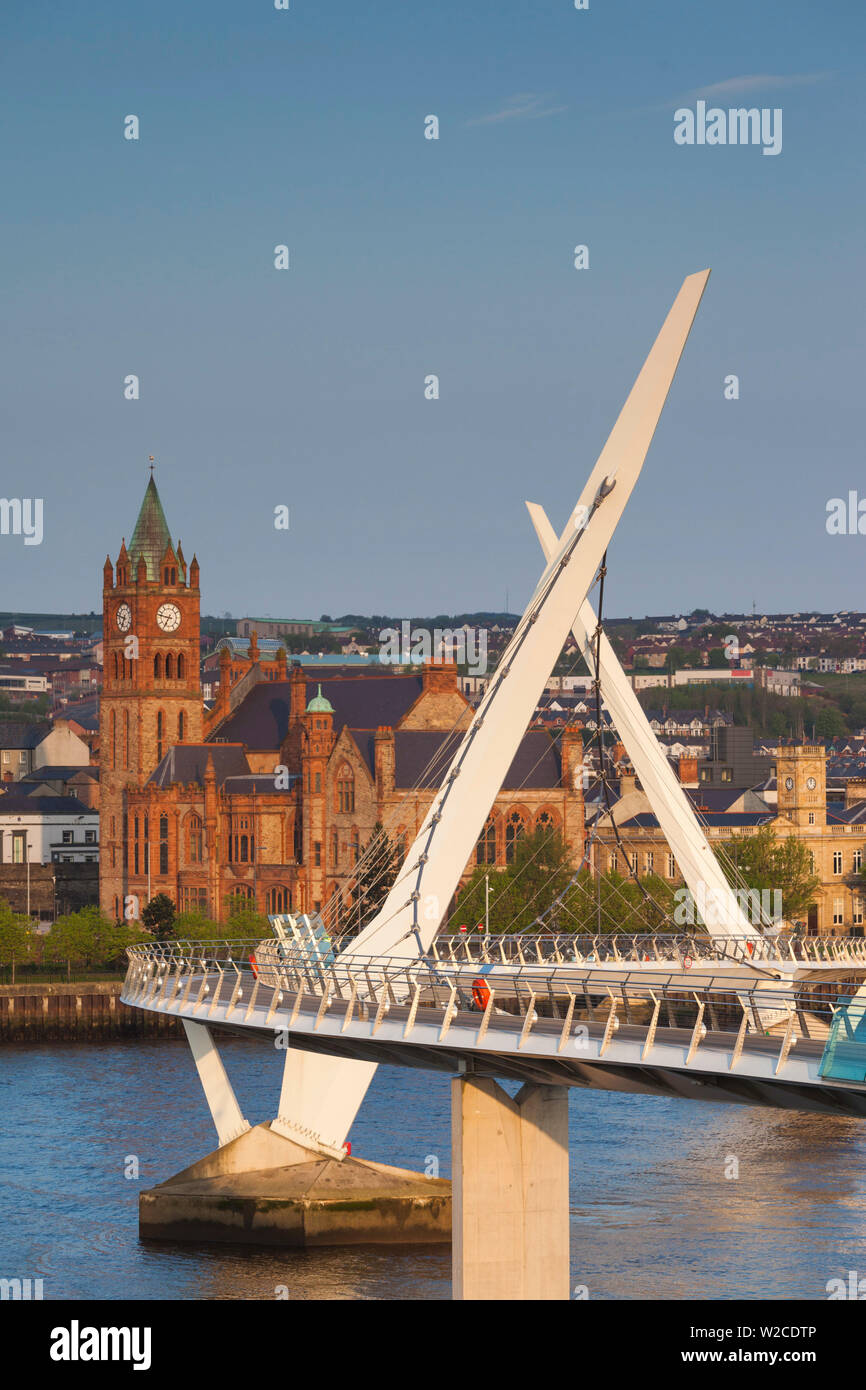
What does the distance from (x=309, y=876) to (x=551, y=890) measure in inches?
564

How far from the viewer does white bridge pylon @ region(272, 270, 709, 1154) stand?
37875 mm

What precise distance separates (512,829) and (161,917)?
15.4 meters

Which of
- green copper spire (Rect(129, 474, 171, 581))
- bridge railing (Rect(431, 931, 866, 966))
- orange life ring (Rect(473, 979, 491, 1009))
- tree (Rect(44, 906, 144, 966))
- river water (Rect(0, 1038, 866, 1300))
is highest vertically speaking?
green copper spire (Rect(129, 474, 171, 581))

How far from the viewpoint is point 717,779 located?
428 ft

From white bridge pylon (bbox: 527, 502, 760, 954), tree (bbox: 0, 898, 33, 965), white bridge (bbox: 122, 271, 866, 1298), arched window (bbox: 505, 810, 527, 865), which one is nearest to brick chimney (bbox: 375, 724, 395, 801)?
arched window (bbox: 505, 810, 527, 865)

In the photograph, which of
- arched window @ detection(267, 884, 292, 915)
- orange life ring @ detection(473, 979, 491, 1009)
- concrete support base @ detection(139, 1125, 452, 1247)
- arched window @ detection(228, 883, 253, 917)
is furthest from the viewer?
arched window @ detection(267, 884, 292, 915)

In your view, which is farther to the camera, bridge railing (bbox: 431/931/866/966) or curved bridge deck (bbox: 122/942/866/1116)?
bridge railing (bbox: 431/931/866/966)

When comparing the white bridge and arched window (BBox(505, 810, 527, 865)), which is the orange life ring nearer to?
the white bridge

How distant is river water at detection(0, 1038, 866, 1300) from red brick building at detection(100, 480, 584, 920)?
111ft

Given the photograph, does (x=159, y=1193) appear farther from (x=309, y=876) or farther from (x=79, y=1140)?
(x=309, y=876)

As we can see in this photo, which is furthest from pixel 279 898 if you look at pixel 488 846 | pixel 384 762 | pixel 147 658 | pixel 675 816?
pixel 675 816

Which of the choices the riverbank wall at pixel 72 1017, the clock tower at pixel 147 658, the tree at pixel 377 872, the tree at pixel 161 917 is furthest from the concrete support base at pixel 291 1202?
the clock tower at pixel 147 658
